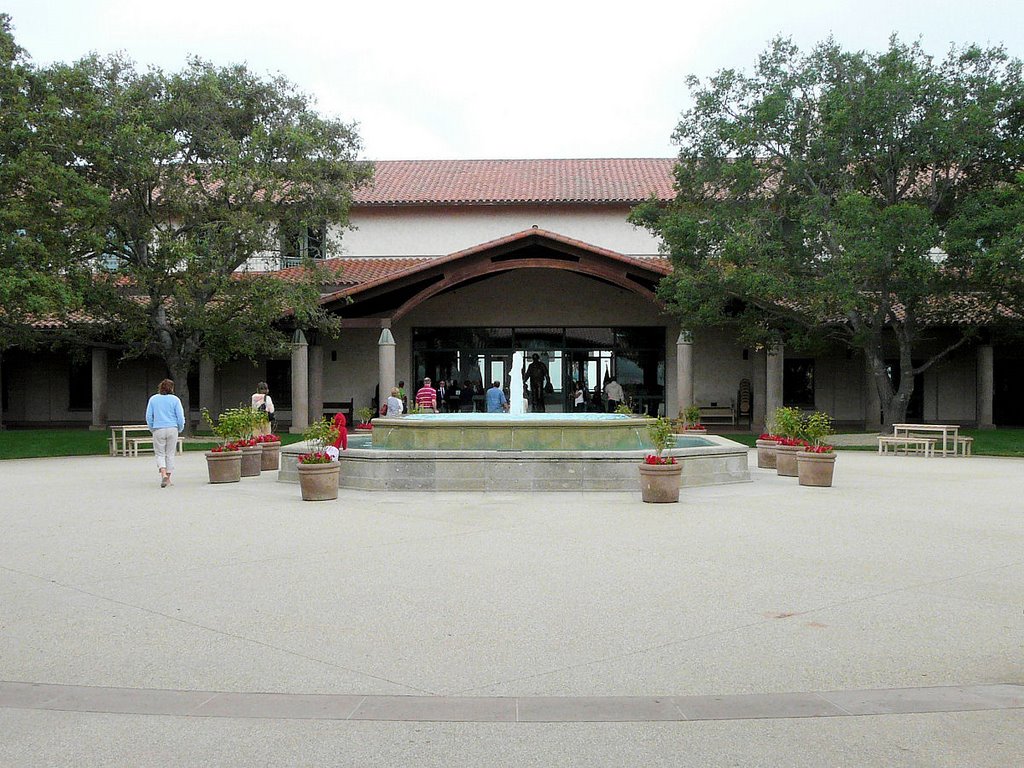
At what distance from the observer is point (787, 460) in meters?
14.8

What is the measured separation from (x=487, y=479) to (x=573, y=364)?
18.9 m

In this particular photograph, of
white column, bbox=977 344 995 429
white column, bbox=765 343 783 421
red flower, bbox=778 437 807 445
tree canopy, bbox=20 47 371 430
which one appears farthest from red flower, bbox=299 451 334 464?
white column, bbox=977 344 995 429

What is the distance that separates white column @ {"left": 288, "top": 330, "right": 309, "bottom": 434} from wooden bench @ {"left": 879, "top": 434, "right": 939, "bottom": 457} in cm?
1632

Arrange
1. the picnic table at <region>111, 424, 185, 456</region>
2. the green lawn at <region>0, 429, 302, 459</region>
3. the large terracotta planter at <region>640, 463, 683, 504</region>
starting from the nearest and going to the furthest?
the large terracotta planter at <region>640, 463, 683, 504</region>, the picnic table at <region>111, 424, 185, 456</region>, the green lawn at <region>0, 429, 302, 459</region>

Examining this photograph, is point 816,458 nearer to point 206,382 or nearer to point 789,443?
point 789,443

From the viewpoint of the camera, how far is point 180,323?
23.6 metres

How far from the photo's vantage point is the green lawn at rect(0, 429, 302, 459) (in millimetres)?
20539

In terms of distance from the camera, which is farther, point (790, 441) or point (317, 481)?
point (790, 441)

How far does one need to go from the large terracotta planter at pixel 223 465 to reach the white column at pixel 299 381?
13.1 m

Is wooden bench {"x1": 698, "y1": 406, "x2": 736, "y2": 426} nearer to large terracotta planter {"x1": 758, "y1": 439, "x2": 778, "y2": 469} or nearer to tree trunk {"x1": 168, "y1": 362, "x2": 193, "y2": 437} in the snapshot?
large terracotta planter {"x1": 758, "y1": 439, "x2": 778, "y2": 469}

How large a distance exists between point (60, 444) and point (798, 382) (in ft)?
76.4

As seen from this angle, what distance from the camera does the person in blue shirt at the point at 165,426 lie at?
13.5 meters

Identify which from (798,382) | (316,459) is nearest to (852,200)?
(798,382)

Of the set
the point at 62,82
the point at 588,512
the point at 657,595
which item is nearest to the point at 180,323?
the point at 62,82
